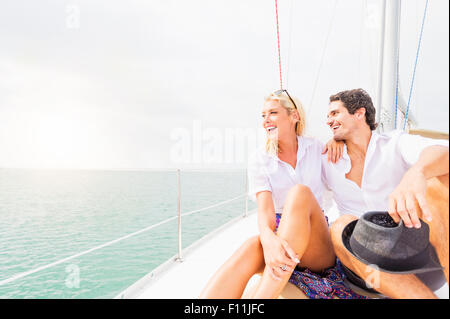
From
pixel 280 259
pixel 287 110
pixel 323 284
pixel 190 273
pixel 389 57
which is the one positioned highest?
pixel 389 57

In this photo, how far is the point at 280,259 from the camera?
607mm

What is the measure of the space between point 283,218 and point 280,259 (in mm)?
105

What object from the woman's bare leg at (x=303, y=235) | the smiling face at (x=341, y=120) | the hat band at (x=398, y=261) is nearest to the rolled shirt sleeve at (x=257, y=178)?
the woman's bare leg at (x=303, y=235)

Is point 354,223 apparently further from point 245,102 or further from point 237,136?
point 245,102

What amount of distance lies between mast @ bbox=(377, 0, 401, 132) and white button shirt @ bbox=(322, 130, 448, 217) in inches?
18.7

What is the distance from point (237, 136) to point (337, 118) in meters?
0.34

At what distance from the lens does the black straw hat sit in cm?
51

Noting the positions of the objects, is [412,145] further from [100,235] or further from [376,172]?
[100,235]

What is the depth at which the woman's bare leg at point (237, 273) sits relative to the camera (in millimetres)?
629

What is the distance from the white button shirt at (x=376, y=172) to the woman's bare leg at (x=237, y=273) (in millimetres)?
272

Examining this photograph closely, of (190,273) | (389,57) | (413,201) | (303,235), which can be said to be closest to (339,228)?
(303,235)

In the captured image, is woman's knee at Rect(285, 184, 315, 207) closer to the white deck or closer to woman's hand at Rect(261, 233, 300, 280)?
woman's hand at Rect(261, 233, 300, 280)
